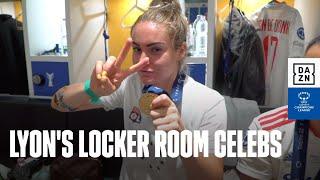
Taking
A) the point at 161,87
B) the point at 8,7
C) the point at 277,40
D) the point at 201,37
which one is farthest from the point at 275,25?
the point at 8,7

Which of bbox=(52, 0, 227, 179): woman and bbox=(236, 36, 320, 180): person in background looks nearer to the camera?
bbox=(236, 36, 320, 180): person in background

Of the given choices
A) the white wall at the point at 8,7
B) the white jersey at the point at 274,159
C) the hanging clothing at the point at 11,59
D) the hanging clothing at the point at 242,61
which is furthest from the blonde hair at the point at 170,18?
the white wall at the point at 8,7

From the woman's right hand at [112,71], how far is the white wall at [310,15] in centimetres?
137

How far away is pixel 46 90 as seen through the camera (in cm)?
192

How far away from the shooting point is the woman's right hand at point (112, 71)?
853 mm

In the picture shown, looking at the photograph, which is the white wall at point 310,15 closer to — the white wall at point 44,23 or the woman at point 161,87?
the woman at point 161,87

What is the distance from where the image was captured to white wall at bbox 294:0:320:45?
183cm

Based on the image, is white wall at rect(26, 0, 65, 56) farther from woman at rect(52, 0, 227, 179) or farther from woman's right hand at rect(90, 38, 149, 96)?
woman's right hand at rect(90, 38, 149, 96)

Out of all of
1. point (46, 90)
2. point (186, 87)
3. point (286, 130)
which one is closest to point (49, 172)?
point (46, 90)

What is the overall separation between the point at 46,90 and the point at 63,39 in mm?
378

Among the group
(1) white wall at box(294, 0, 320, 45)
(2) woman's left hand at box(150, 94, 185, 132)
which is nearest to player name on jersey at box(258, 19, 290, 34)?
(1) white wall at box(294, 0, 320, 45)

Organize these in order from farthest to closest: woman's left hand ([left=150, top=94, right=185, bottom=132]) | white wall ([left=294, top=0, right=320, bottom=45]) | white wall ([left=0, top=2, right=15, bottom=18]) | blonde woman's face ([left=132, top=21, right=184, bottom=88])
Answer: white wall ([left=0, top=2, right=15, bottom=18]), white wall ([left=294, top=0, right=320, bottom=45]), blonde woman's face ([left=132, top=21, right=184, bottom=88]), woman's left hand ([left=150, top=94, right=185, bottom=132])

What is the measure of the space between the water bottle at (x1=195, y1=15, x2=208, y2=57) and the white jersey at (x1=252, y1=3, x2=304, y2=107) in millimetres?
295

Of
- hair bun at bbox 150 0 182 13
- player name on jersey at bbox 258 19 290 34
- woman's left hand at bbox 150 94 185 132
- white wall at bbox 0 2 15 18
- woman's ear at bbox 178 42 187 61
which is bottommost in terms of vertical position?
woman's left hand at bbox 150 94 185 132
